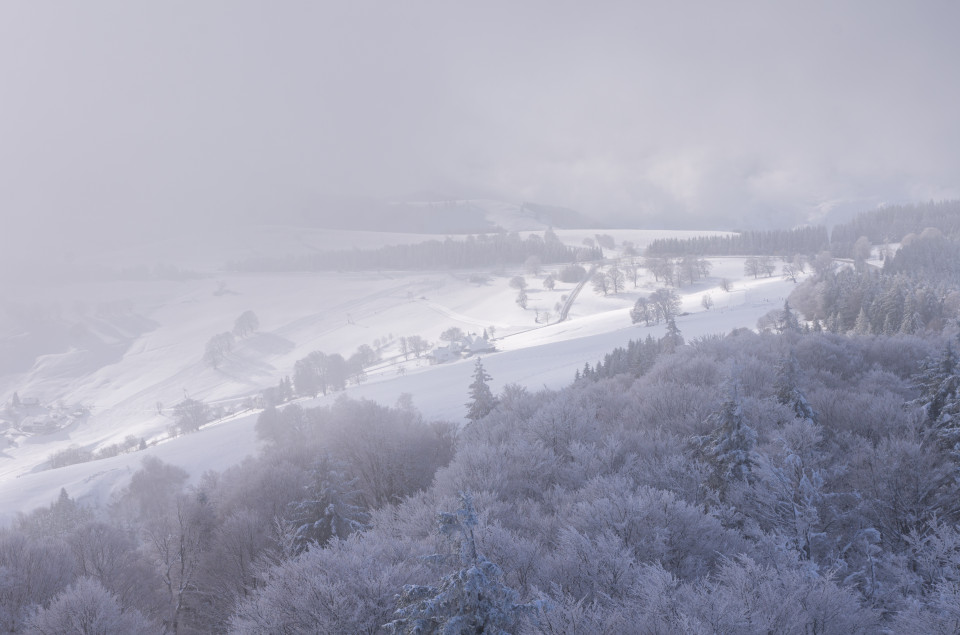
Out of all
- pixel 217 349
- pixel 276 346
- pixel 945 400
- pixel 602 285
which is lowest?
pixel 945 400

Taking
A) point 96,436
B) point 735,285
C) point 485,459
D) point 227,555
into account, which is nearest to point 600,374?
point 485,459

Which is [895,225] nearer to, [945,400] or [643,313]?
[643,313]

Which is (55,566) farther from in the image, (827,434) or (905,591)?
(827,434)

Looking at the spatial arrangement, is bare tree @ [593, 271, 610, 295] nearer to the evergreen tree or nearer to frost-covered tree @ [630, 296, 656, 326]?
frost-covered tree @ [630, 296, 656, 326]

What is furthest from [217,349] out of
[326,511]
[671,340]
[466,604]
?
A: [466,604]

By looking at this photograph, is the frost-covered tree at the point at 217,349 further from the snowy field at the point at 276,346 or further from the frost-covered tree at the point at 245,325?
the frost-covered tree at the point at 245,325

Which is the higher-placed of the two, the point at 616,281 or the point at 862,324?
the point at 616,281

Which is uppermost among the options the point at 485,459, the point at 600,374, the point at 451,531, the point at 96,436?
the point at 451,531
